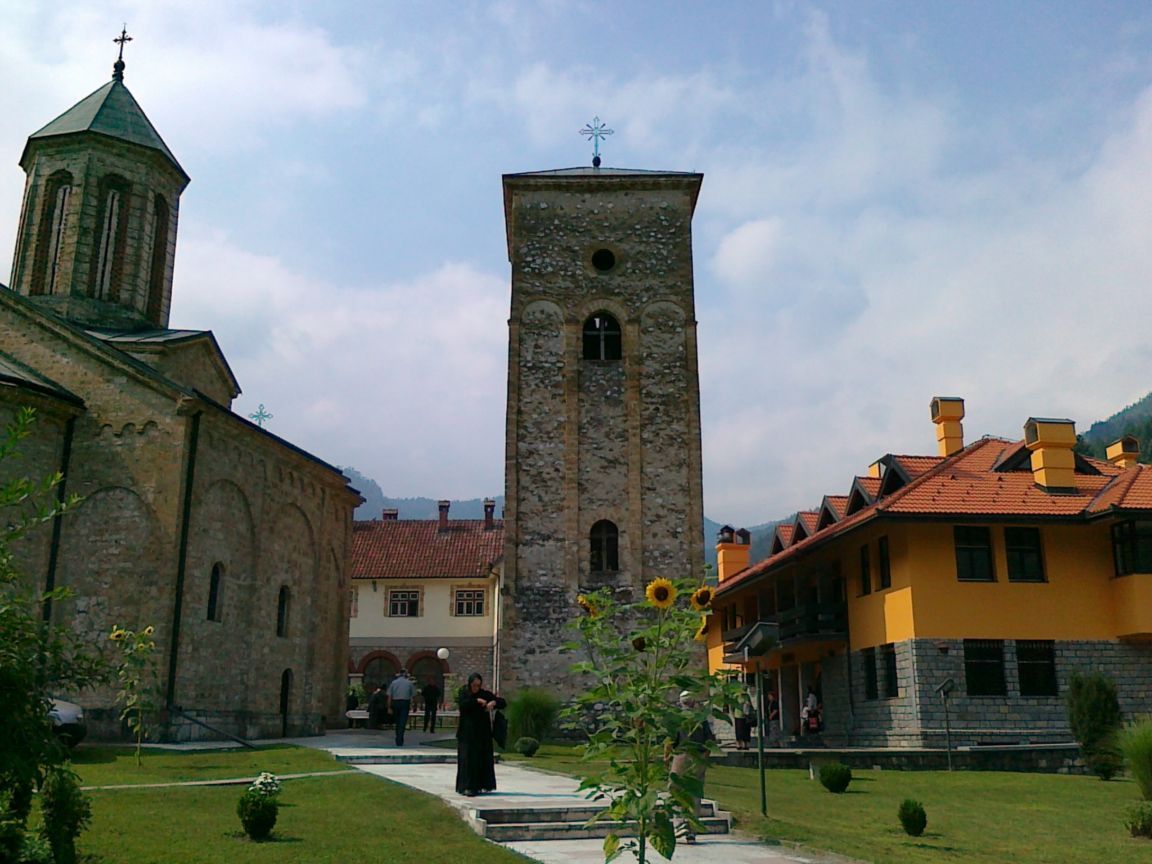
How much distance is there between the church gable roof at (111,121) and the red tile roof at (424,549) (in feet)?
83.8

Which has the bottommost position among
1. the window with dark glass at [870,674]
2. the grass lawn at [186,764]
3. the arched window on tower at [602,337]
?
the grass lawn at [186,764]

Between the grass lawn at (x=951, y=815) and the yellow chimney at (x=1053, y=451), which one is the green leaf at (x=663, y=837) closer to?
the grass lawn at (x=951, y=815)

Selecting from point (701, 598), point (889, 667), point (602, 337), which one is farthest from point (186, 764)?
point (602, 337)

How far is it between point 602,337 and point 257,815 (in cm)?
2223

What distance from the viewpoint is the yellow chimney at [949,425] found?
30.0 meters

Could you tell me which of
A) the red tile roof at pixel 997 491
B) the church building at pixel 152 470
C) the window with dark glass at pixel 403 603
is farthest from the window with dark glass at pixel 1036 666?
the window with dark glass at pixel 403 603

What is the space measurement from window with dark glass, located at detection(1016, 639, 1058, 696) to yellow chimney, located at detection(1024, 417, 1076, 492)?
403 centimetres

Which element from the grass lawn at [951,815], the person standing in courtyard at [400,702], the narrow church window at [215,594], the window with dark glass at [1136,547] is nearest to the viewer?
the grass lawn at [951,815]

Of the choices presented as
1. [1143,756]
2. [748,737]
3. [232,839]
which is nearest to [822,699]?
[748,737]

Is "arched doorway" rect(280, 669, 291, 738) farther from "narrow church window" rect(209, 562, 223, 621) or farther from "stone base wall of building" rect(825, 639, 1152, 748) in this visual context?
"stone base wall of building" rect(825, 639, 1152, 748)

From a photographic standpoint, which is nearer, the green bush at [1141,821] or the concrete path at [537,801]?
the concrete path at [537,801]

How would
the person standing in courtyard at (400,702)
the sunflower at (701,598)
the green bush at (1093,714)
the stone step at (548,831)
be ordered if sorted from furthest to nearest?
the person standing in courtyard at (400,702) → the green bush at (1093,714) → the stone step at (548,831) → the sunflower at (701,598)

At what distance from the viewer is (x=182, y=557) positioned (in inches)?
856

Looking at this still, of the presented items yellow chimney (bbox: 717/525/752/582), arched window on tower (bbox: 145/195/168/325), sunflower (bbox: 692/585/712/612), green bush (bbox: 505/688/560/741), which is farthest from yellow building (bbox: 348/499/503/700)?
sunflower (bbox: 692/585/712/612)
